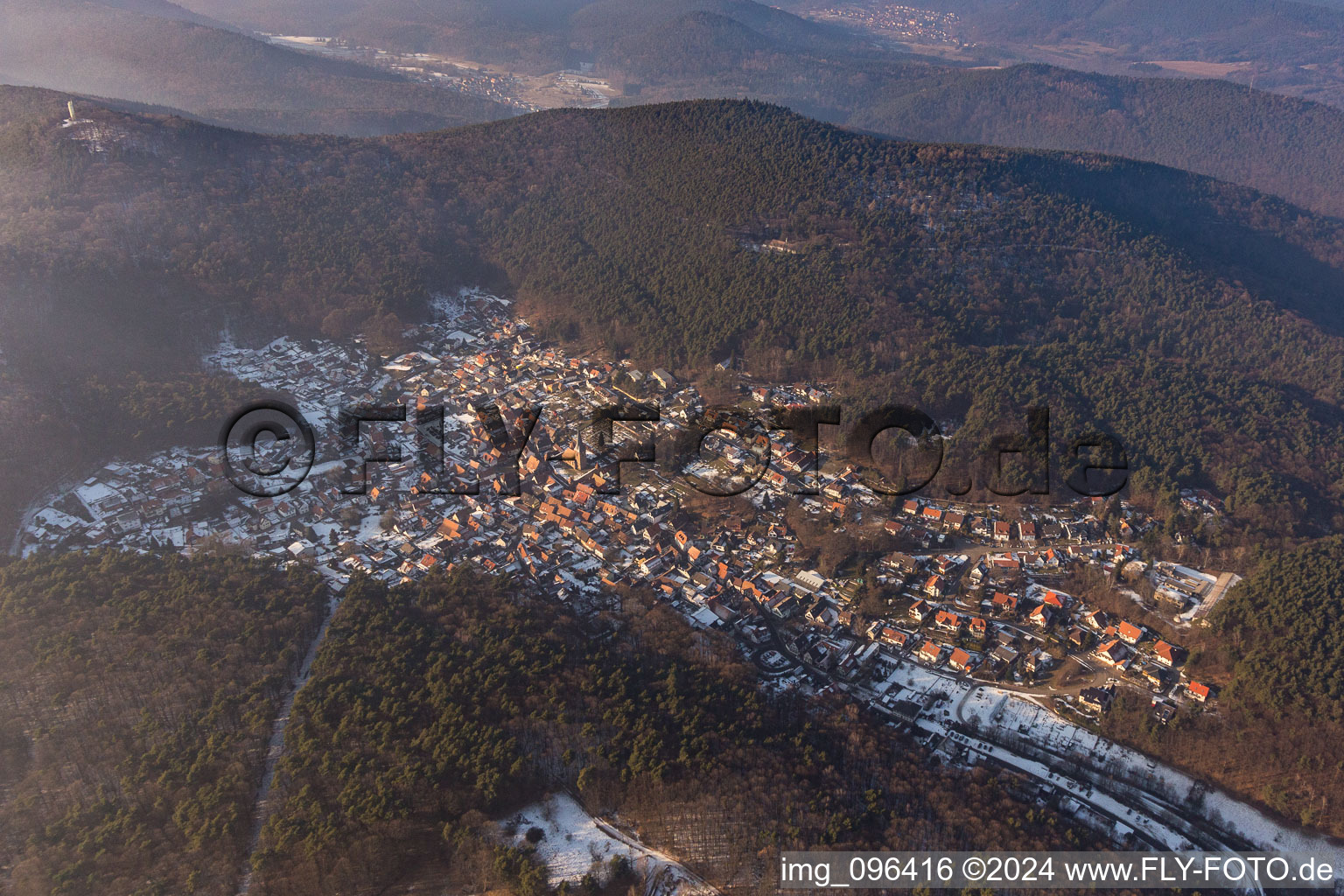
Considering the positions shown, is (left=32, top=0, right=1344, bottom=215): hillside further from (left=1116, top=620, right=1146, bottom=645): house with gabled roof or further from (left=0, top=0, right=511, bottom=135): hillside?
(left=1116, top=620, right=1146, bottom=645): house with gabled roof

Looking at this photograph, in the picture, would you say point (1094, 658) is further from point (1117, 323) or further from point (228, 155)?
point (228, 155)

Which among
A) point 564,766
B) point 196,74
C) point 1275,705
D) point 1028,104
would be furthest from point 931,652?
point 196,74

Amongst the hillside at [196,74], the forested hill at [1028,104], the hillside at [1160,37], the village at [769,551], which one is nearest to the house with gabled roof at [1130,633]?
the village at [769,551]

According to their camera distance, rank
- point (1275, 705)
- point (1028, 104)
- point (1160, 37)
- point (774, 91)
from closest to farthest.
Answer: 1. point (1275, 705)
2. point (1028, 104)
3. point (774, 91)
4. point (1160, 37)

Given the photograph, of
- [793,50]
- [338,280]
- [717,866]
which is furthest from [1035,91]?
[717,866]
